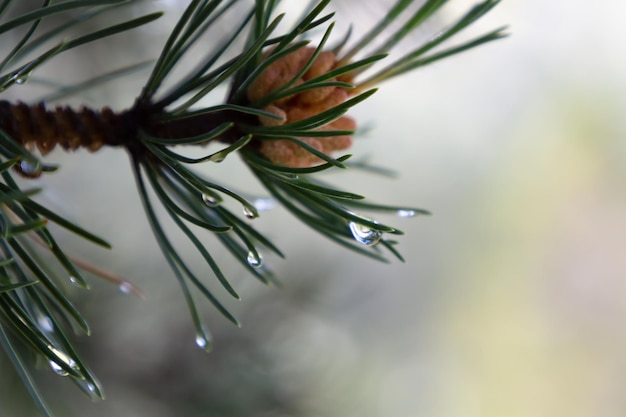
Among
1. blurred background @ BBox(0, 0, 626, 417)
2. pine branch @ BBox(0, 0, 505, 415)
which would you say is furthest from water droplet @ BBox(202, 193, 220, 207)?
blurred background @ BBox(0, 0, 626, 417)

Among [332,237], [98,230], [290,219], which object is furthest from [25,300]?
[290,219]


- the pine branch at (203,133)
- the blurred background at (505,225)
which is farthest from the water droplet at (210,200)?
the blurred background at (505,225)

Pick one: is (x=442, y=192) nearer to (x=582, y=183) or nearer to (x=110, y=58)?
(x=582, y=183)

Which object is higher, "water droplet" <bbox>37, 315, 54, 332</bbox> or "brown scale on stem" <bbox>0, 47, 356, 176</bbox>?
"brown scale on stem" <bbox>0, 47, 356, 176</bbox>

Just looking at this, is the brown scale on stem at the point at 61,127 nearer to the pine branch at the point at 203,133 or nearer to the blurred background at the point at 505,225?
the pine branch at the point at 203,133

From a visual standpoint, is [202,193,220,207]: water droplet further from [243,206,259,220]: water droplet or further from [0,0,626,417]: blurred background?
[0,0,626,417]: blurred background

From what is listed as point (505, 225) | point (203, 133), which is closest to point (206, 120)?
point (203, 133)

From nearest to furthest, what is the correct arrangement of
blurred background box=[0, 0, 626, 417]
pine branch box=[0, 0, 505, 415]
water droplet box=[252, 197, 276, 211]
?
1. pine branch box=[0, 0, 505, 415]
2. water droplet box=[252, 197, 276, 211]
3. blurred background box=[0, 0, 626, 417]
